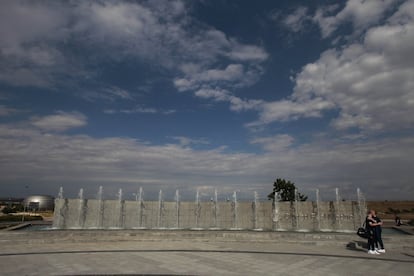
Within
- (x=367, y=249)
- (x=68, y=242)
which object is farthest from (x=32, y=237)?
(x=367, y=249)

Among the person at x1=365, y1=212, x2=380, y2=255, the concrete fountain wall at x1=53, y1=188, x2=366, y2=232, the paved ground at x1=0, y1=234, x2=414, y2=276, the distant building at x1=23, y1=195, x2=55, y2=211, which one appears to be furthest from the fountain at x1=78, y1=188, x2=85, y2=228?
the distant building at x1=23, y1=195, x2=55, y2=211

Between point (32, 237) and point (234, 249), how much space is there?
920cm

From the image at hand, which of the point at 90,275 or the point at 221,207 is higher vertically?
the point at 221,207

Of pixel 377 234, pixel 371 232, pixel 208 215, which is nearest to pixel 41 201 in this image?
pixel 208 215

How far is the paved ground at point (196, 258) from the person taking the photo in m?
8.45

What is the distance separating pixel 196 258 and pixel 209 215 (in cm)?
868

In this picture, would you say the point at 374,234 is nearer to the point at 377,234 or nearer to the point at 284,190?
the point at 377,234

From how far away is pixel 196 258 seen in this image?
33.8 ft

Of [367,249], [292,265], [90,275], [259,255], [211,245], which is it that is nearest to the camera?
[90,275]

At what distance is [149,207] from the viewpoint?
61.7ft

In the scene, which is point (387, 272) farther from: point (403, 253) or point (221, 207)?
point (221, 207)

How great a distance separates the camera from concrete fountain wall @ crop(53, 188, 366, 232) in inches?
696

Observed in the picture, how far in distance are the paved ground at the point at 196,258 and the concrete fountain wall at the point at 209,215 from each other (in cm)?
437

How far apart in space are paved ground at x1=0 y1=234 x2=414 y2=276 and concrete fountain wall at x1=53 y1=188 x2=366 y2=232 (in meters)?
4.37
